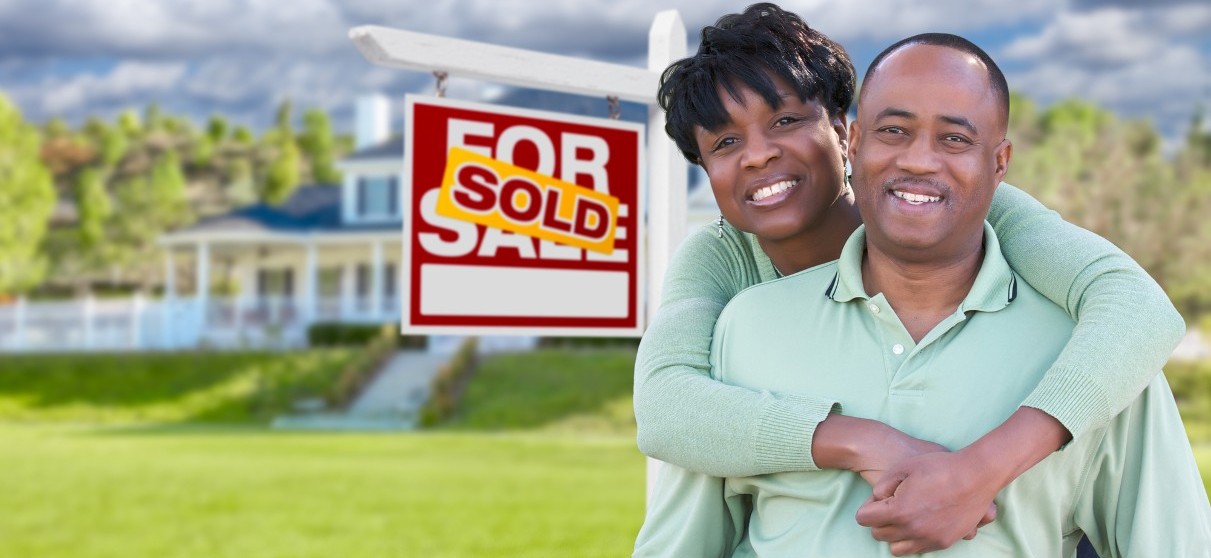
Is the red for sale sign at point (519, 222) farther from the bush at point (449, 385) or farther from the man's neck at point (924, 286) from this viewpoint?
the bush at point (449, 385)

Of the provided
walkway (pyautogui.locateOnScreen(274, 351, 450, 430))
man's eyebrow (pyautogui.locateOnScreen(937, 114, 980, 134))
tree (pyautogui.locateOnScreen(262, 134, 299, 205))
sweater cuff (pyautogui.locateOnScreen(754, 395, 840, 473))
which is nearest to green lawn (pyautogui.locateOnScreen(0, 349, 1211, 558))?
walkway (pyautogui.locateOnScreen(274, 351, 450, 430))

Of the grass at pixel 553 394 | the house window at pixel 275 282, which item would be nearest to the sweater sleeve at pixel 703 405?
the grass at pixel 553 394

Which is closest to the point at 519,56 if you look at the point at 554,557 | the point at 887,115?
the point at 887,115

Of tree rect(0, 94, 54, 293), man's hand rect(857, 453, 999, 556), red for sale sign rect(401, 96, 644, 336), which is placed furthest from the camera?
tree rect(0, 94, 54, 293)

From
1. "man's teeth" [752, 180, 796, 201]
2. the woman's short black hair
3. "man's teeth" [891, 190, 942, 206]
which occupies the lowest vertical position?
"man's teeth" [891, 190, 942, 206]

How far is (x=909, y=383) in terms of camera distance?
210 cm

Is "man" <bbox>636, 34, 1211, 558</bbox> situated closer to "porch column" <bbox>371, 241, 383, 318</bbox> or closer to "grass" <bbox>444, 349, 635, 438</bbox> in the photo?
"grass" <bbox>444, 349, 635, 438</bbox>

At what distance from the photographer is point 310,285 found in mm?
32094

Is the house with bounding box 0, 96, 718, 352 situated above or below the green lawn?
above

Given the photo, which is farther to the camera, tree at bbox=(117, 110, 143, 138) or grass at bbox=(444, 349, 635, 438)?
tree at bbox=(117, 110, 143, 138)

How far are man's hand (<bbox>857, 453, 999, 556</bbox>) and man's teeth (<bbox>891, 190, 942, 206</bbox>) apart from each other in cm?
41

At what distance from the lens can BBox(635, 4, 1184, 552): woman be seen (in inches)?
78.9

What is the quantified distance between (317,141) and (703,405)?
2993 inches

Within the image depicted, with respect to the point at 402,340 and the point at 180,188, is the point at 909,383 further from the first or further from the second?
the point at 180,188
